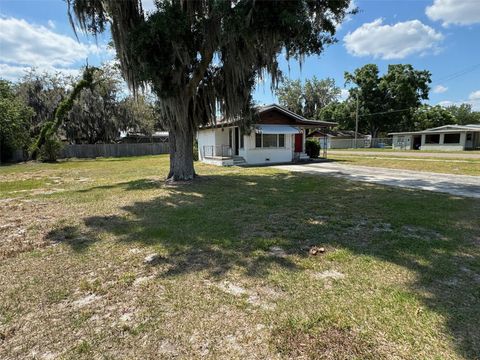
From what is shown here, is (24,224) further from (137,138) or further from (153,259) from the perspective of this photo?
(137,138)

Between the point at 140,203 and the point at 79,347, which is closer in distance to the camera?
the point at 79,347

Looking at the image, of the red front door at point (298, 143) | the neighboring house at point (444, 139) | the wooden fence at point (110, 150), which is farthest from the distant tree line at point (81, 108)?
the neighboring house at point (444, 139)

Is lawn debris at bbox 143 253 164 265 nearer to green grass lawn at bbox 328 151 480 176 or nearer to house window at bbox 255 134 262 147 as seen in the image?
green grass lawn at bbox 328 151 480 176

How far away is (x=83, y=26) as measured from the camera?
788cm

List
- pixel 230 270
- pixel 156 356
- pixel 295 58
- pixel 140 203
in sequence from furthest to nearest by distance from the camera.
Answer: pixel 295 58 → pixel 140 203 → pixel 230 270 → pixel 156 356

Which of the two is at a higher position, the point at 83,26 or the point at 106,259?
the point at 83,26

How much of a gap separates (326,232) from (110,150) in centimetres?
2826

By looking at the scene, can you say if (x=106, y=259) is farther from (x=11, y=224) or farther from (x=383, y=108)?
(x=383, y=108)

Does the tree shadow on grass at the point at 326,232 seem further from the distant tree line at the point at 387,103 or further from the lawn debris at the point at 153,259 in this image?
the distant tree line at the point at 387,103

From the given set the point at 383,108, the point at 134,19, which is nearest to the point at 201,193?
the point at 134,19

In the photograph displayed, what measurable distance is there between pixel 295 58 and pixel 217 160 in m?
9.34

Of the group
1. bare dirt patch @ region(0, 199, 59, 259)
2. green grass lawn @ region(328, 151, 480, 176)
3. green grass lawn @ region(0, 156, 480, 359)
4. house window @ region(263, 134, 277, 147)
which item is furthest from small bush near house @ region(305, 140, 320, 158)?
bare dirt patch @ region(0, 199, 59, 259)

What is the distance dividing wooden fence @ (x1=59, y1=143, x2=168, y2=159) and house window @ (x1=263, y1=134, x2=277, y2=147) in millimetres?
18057

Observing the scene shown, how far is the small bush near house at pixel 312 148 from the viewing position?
792 inches
